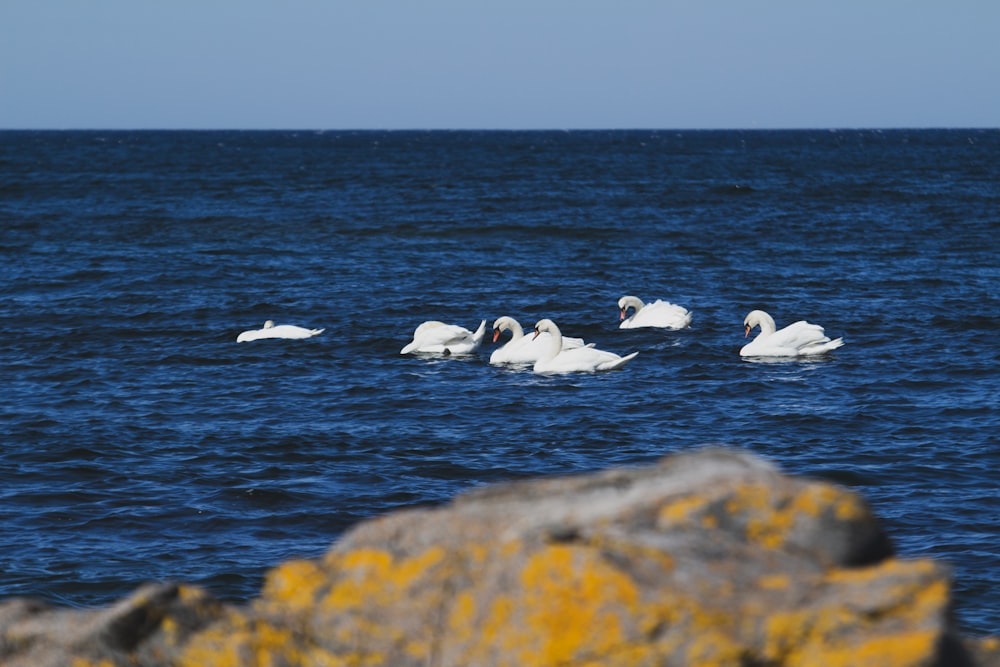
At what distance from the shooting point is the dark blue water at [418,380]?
11.1m

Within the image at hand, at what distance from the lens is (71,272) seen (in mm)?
29531

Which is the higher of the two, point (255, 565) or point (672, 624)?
point (672, 624)

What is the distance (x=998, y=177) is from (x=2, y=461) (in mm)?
63679

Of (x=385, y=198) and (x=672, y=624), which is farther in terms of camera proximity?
(x=385, y=198)

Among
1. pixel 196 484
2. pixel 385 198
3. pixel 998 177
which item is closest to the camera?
pixel 196 484

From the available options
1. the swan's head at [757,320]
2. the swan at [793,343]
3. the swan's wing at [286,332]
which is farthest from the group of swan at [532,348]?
the swan's head at [757,320]

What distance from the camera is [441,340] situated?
64.1ft

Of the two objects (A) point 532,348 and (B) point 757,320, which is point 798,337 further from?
(A) point 532,348

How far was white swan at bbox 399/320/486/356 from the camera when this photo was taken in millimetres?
19547

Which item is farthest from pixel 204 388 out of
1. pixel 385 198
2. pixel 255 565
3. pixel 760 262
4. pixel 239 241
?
pixel 385 198

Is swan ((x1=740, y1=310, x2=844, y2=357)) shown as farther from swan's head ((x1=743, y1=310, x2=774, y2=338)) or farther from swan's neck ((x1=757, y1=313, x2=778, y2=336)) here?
swan's head ((x1=743, y1=310, x2=774, y2=338))

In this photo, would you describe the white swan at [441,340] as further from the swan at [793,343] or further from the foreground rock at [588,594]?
the foreground rock at [588,594]

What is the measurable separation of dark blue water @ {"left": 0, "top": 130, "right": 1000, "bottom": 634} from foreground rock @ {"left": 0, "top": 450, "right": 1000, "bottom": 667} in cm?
519

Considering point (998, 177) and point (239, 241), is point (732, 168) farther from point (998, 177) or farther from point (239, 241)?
point (239, 241)
